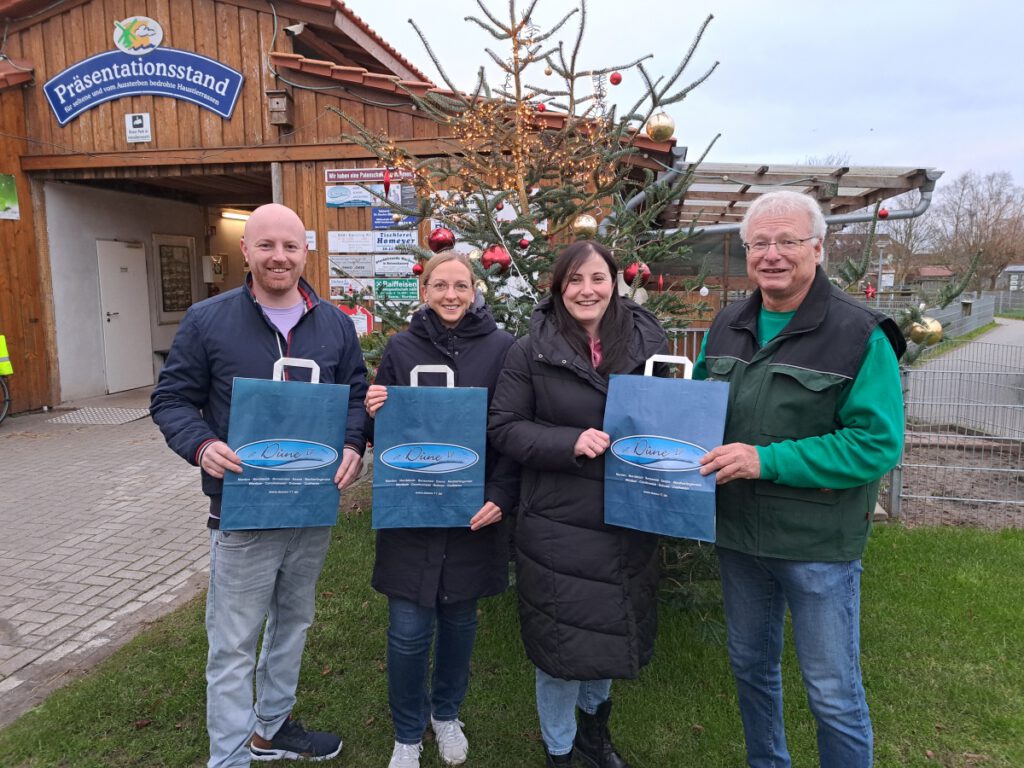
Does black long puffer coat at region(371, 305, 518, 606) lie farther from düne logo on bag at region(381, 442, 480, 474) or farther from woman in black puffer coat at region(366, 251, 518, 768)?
düne logo on bag at region(381, 442, 480, 474)

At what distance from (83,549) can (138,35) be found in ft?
22.9

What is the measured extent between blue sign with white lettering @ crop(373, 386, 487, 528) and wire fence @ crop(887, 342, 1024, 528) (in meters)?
4.48

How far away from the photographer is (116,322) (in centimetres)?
1084

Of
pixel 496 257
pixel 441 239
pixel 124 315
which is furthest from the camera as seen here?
pixel 124 315

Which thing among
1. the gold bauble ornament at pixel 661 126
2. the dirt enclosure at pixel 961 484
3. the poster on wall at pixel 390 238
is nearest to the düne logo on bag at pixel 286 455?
the gold bauble ornament at pixel 661 126

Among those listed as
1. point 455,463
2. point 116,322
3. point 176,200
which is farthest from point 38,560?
point 176,200

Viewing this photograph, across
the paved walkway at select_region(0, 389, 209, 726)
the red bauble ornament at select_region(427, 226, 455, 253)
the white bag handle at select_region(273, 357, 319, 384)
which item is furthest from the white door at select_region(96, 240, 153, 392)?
the white bag handle at select_region(273, 357, 319, 384)

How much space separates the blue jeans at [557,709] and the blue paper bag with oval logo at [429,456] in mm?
678

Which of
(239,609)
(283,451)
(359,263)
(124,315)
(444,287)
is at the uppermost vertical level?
(359,263)

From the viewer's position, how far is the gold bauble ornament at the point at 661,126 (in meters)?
3.67

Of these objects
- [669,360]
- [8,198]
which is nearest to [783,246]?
[669,360]

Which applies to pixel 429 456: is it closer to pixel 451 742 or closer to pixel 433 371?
pixel 433 371

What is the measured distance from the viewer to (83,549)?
16.6ft

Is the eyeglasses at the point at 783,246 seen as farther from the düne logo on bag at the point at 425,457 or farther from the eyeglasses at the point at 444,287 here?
the düne logo on bag at the point at 425,457
